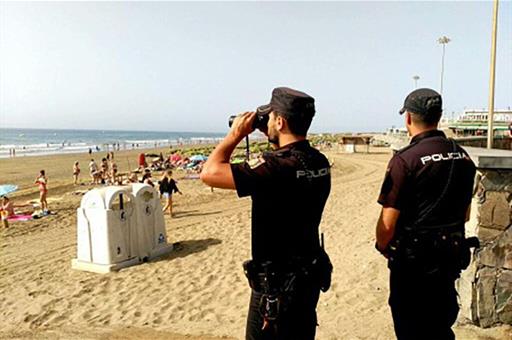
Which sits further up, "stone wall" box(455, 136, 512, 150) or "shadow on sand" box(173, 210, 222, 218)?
"stone wall" box(455, 136, 512, 150)

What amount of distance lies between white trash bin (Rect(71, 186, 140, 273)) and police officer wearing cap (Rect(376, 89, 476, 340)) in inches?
249

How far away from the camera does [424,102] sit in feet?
9.04

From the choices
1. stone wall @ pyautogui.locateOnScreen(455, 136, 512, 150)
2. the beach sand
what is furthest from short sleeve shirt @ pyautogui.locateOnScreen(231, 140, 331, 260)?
stone wall @ pyautogui.locateOnScreen(455, 136, 512, 150)

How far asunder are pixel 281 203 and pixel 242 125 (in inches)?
19.3

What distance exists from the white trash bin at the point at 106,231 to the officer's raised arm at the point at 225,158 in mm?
6158

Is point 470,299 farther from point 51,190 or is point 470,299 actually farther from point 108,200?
point 51,190

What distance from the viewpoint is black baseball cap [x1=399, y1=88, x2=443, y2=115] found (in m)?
2.74

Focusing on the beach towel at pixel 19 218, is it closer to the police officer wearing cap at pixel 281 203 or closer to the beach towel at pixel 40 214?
the beach towel at pixel 40 214

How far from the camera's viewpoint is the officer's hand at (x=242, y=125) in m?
2.44

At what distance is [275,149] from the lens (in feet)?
8.32


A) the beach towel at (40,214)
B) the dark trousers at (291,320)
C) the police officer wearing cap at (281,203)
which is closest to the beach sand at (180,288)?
the beach towel at (40,214)

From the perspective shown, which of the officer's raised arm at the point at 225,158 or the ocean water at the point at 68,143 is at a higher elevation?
the officer's raised arm at the point at 225,158

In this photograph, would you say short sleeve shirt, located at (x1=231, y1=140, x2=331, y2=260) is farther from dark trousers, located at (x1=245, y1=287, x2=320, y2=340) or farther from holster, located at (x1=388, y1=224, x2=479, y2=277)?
holster, located at (x1=388, y1=224, x2=479, y2=277)

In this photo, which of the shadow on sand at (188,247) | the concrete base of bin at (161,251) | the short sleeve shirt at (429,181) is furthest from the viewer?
the shadow on sand at (188,247)
